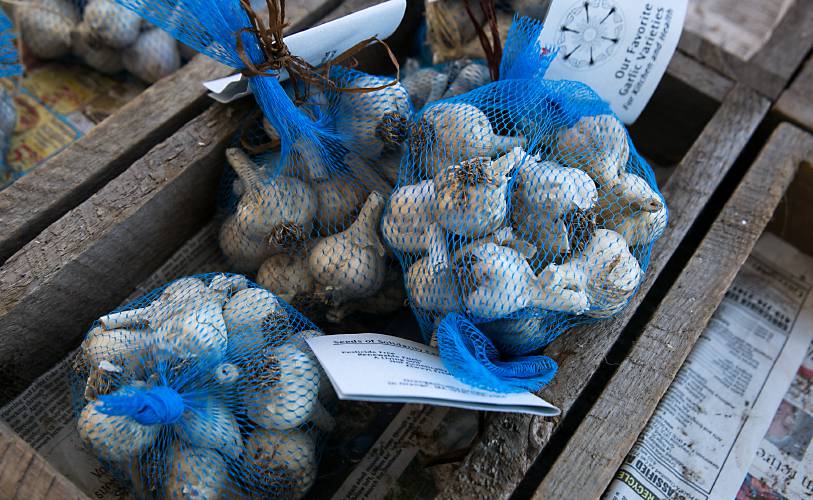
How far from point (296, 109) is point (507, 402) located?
1.49 feet

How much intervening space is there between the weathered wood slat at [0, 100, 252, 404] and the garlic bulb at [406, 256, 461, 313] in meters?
0.39

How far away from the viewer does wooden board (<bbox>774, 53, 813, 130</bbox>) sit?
1009 millimetres

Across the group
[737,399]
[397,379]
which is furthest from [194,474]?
[737,399]

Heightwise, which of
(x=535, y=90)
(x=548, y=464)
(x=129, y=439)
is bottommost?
(x=129, y=439)

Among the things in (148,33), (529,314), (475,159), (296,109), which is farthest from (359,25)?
(148,33)

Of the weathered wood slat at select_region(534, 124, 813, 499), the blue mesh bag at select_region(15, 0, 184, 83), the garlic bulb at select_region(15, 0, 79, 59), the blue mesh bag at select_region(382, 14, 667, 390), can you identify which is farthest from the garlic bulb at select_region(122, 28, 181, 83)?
the weathered wood slat at select_region(534, 124, 813, 499)

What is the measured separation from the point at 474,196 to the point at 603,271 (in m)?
0.19

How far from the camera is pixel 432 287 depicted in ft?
2.49

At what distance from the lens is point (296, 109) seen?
81cm

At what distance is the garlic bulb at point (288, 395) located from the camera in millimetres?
723

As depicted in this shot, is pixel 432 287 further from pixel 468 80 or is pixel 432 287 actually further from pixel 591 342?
pixel 468 80

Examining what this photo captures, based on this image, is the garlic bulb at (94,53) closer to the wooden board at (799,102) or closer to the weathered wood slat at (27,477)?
the weathered wood slat at (27,477)

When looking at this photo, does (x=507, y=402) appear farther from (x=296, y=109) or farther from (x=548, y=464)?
(x=296, y=109)

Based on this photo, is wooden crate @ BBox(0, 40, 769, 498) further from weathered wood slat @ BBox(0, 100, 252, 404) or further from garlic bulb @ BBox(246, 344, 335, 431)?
garlic bulb @ BBox(246, 344, 335, 431)
